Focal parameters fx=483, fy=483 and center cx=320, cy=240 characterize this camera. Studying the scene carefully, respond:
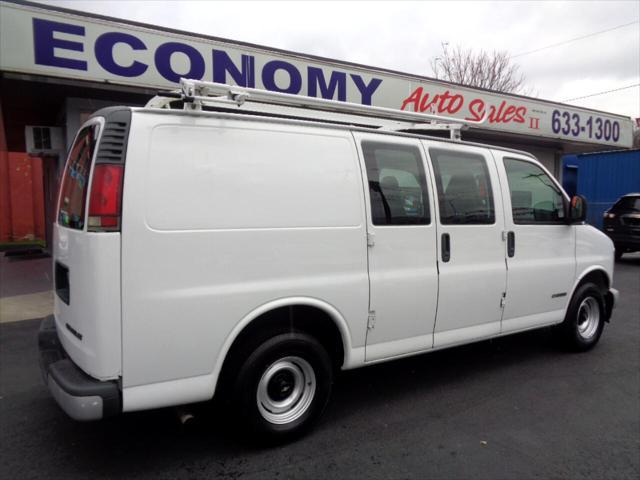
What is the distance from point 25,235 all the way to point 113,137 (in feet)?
54.5

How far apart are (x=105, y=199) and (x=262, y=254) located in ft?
3.10

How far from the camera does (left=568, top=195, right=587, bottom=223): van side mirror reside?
4734 millimetres

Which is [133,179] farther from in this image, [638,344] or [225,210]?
[638,344]

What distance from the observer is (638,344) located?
562 centimetres

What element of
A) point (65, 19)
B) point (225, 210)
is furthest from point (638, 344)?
point (65, 19)

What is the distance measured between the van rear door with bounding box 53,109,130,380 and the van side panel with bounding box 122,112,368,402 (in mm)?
60

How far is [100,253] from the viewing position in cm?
255

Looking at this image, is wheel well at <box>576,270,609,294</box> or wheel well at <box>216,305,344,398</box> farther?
wheel well at <box>576,270,609,294</box>

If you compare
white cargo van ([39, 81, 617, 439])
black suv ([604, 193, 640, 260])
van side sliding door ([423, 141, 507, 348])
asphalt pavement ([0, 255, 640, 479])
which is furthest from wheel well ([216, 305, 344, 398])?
black suv ([604, 193, 640, 260])

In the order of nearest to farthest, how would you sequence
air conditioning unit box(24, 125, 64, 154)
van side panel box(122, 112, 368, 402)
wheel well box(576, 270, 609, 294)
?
van side panel box(122, 112, 368, 402), wheel well box(576, 270, 609, 294), air conditioning unit box(24, 125, 64, 154)

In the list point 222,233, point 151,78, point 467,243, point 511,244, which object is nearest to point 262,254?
point 222,233

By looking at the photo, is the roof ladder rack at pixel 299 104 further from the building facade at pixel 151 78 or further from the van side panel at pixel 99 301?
the building facade at pixel 151 78

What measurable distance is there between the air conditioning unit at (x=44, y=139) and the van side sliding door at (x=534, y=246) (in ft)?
28.2

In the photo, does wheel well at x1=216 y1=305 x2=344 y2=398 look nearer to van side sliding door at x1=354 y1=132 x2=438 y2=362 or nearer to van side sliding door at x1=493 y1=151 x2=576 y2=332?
van side sliding door at x1=354 y1=132 x2=438 y2=362
